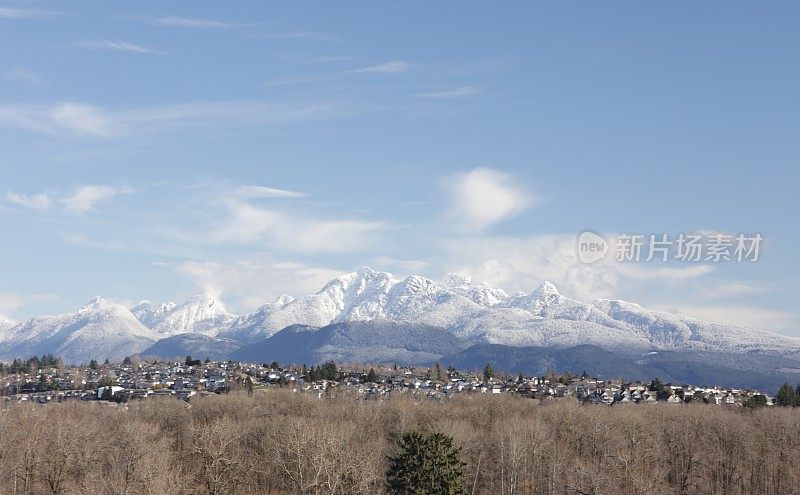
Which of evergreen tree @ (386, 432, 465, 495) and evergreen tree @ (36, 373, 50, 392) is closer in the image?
evergreen tree @ (386, 432, 465, 495)

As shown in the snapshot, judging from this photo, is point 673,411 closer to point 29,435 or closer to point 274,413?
point 274,413

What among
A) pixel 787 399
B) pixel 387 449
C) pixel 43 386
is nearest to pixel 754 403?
pixel 787 399

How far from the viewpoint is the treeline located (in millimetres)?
69438

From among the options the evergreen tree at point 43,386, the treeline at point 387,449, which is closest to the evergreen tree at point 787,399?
the treeline at point 387,449

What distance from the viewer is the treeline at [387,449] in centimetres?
6944

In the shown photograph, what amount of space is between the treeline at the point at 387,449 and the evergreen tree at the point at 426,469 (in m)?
0.12

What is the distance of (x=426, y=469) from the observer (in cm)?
6253

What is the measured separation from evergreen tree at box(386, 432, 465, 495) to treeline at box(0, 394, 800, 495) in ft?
0.39

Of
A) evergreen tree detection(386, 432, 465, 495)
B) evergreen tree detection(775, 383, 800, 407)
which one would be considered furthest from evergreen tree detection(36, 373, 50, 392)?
evergreen tree detection(386, 432, 465, 495)

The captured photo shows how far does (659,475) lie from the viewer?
77312mm

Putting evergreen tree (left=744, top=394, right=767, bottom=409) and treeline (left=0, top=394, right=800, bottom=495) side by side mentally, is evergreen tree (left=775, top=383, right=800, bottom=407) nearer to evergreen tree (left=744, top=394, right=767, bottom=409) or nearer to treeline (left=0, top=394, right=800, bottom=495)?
evergreen tree (left=744, top=394, right=767, bottom=409)

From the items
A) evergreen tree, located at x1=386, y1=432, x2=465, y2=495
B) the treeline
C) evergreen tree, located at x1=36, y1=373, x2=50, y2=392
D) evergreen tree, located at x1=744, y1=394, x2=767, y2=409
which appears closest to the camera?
evergreen tree, located at x1=386, y1=432, x2=465, y2=495

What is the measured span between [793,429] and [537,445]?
29450mm

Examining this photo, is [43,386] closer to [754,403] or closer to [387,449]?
[387,449]
